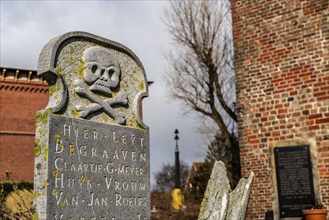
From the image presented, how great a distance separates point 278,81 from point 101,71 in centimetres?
Answer: 536

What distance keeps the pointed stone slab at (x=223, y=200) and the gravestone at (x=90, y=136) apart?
1.02 m

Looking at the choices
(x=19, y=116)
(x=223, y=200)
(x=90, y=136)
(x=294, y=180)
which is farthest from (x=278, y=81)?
(x=19, y=116)

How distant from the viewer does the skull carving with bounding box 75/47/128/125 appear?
4.77 metres

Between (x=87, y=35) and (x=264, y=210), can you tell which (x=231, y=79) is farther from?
(x=87, y=35)

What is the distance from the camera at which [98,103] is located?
16.0 feet

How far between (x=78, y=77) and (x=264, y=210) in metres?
5.95

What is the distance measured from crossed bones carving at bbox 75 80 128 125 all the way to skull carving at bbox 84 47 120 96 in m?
0.08

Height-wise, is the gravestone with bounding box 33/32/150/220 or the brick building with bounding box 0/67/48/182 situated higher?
the brick building with bounding box 0/67/48/182

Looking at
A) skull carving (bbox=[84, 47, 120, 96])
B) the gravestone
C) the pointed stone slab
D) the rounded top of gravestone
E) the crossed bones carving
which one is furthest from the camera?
the pointed stone slab

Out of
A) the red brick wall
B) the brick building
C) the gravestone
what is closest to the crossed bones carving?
the gravestone

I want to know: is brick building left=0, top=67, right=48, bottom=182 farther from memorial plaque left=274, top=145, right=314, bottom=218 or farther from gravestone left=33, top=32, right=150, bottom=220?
gravestone left=33, top=32, right=150, bottom=220

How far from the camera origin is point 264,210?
30.9ft

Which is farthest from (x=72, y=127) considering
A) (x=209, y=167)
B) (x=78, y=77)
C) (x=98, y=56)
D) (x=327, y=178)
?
(x=209, y=167)

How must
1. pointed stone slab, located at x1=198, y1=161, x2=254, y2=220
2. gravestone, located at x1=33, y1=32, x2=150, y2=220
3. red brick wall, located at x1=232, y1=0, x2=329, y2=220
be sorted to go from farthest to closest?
red brick wall, located at x1=232, y1=0, x2=329, y2=220, pointed stone slab, located at x1=198, y1=161, x2=254, y2=220, gravestone, located at x1=33, y1=32, x2=150, y2=220
